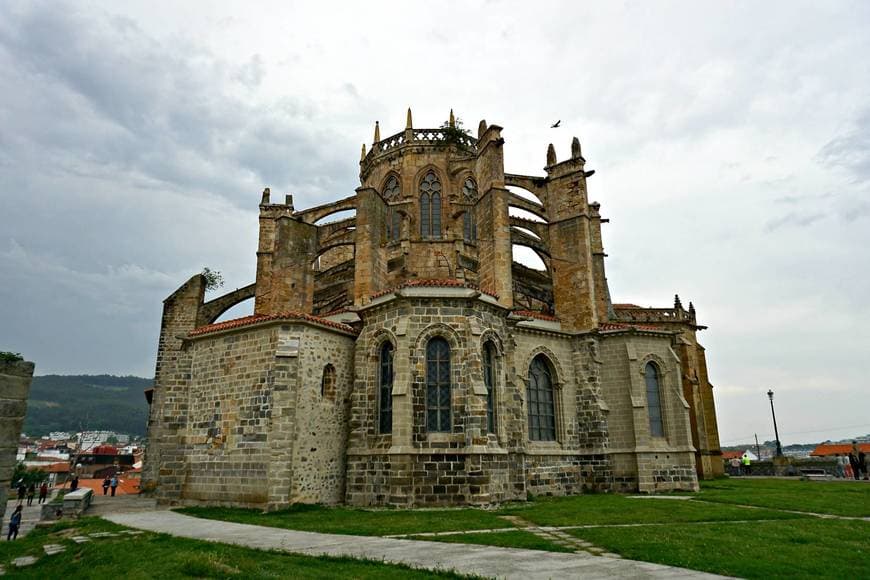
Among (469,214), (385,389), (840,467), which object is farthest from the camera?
(840,467)

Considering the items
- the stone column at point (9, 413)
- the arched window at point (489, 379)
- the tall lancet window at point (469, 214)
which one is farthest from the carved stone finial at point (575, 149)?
the stone column at point (9, 413)

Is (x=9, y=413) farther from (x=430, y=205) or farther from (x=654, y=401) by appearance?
(x=430, y=205)

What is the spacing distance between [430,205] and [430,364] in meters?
13.2

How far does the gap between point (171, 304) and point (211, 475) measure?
1190 centimetres

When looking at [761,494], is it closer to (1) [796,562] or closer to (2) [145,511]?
(1) [796,562]

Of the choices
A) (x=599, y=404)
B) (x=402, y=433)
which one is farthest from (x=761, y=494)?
(x=402, y=433)

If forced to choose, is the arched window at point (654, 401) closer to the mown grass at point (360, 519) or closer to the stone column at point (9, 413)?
the mown grass at point (360, 519)

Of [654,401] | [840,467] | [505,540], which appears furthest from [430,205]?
[840,467]

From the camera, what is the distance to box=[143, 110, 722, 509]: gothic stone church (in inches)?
600

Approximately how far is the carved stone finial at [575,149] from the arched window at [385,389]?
1259cm

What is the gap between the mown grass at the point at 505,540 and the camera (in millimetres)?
8664

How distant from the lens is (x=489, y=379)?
1666 centimetres

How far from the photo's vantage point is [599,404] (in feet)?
67.2

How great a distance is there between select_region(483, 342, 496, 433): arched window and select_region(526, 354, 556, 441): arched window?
3.74 m
